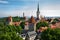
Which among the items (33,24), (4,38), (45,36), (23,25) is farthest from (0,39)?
(23,25)

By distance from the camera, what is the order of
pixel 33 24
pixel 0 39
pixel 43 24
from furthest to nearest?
pixel 43 24 → pixel 33 24 → pixel 0 39

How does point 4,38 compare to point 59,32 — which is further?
→ point 59,32

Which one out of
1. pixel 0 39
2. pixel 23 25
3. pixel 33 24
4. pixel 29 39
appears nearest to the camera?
pixel 0 39

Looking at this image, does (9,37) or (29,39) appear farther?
(29,39)

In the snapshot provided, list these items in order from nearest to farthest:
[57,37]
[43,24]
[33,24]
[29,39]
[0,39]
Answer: [0,39], [57,37], [29,39], [33,24], [43,24]

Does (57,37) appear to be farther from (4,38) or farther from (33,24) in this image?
(33,24)

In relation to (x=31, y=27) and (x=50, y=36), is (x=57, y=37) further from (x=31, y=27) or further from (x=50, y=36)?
(x=31, y=27)

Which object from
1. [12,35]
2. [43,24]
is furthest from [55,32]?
[43,24]

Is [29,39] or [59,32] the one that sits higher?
[59,32]

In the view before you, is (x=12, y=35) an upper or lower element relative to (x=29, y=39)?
upper
